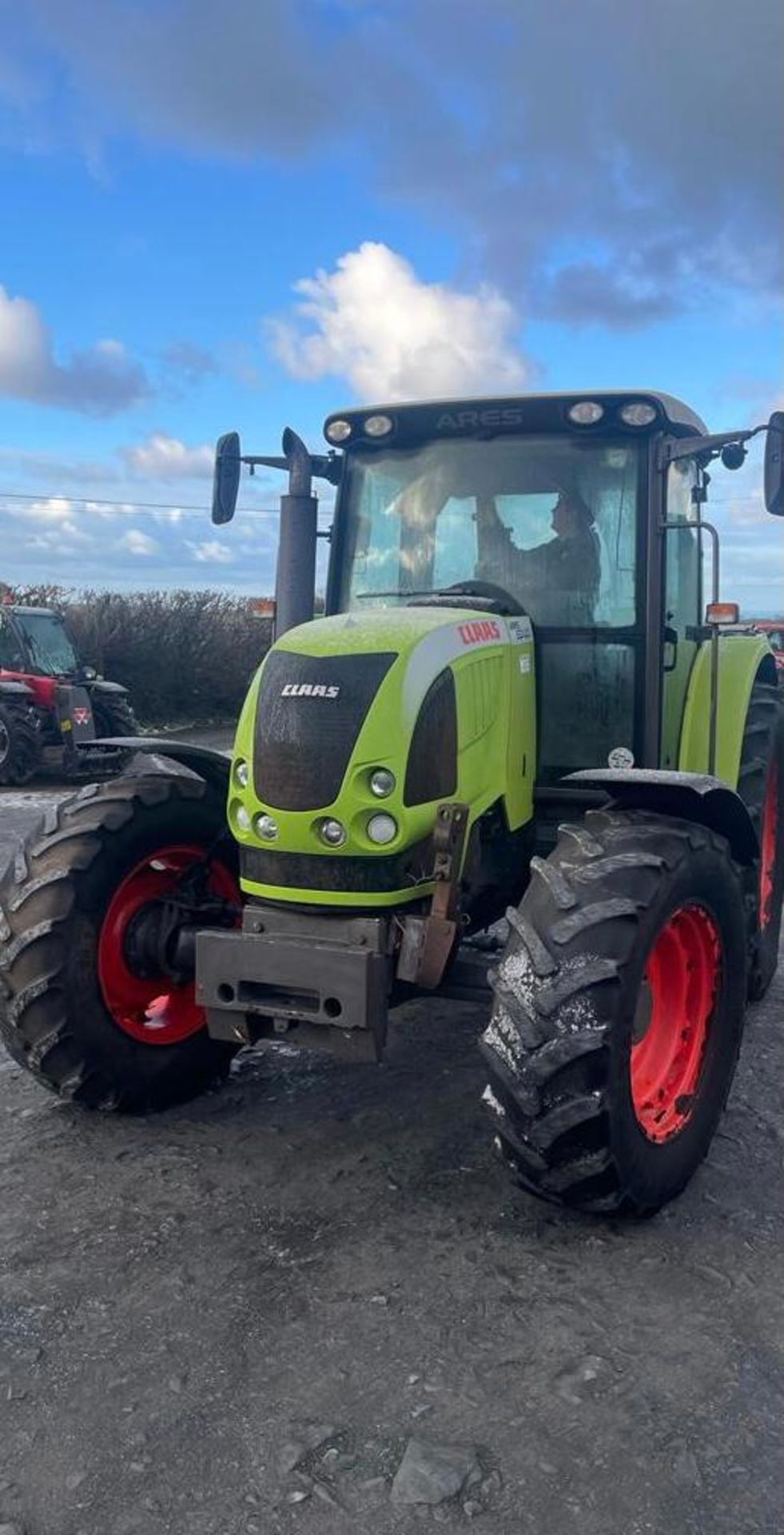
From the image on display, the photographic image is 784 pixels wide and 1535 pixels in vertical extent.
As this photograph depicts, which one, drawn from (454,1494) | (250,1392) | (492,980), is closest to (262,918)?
(492,980)

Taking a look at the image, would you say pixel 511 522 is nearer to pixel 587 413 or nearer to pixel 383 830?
pixel 587 413

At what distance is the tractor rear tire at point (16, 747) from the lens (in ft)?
45.8

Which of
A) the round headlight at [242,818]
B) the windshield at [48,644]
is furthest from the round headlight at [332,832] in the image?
the windshield at [48,644]

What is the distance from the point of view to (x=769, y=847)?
6230 millimetres

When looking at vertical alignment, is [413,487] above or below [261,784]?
above

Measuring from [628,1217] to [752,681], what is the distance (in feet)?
8.94

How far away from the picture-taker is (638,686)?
175 inches

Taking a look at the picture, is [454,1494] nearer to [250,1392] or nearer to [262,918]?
[250,1392]

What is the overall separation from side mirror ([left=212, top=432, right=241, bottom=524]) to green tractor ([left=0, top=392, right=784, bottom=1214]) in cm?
2

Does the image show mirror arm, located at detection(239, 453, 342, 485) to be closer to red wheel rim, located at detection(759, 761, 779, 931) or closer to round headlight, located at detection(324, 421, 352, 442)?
round headlight, located at detection(324, 421, 352, 442)

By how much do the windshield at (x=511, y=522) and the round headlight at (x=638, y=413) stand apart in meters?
0.13

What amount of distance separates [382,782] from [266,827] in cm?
40

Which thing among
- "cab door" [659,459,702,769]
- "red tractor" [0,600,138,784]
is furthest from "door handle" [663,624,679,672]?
"red tractor" [0,600,138,784]

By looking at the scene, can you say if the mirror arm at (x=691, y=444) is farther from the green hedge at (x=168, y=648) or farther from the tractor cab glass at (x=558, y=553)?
the green hedge at (x=168, y=648)
